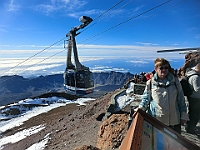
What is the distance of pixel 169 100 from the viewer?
3.29m

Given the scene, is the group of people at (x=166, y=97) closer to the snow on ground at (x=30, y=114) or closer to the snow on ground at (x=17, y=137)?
the snow on ground at (x=30, y=114)

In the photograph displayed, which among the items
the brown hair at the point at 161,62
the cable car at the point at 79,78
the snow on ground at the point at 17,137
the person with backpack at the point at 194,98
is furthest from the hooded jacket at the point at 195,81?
the cable car at the point at 79,78

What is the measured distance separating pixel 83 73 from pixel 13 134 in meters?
10.6

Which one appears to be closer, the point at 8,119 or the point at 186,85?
the point at 186,85

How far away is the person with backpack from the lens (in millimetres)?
4011

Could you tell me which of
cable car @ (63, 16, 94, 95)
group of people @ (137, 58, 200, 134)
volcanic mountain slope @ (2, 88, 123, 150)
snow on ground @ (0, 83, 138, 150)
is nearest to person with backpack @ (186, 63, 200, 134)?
group of people @ (137, 58, 200, 134)

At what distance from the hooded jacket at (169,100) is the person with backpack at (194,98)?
0.94 meters

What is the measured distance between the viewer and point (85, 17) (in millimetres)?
21953

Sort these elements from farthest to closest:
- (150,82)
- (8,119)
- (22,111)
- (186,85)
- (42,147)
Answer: (22,111), (8,119), (42,147), (186,85), (150,82)

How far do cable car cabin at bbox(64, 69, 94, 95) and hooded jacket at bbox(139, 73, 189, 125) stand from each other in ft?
63.3

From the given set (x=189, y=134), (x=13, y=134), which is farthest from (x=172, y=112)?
(x=13, y=134)

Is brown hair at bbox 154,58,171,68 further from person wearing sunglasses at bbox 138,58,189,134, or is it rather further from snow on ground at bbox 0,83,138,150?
snow on ground at bbox 0,83,138,150

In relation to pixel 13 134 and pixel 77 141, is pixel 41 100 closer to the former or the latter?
pixel 13 134

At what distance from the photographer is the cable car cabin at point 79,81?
74.1 ft
